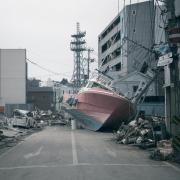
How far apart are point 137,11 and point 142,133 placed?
44.9m

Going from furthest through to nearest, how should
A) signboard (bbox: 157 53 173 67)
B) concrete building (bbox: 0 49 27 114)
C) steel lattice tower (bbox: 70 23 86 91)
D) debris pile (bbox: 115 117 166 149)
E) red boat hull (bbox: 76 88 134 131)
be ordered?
steel lattice tower (bbox: 70 23 86 91) → concrete building (bbox: 0 49 27 114) → red boat hull (bbox: 76 88 134 131) → debris pile (bbox: 115 117 166 149) → signboard (bbox: 157 53 173 67)

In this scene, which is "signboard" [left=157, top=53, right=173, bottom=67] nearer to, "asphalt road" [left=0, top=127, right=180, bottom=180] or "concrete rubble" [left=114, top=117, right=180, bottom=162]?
"concrete rubble" [left=114, top=117, right=180, bottom=162]

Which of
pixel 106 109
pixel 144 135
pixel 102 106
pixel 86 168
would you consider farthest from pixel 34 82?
pixel 86 168

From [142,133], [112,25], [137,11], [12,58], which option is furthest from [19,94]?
[112,25]

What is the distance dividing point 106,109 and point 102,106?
707 mm

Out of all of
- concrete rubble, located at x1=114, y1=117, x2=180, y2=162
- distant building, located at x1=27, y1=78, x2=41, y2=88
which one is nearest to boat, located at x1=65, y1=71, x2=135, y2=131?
concrete rubble, located at x1=114, y1=117, x2=180, y2=162

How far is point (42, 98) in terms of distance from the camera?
120688 mm

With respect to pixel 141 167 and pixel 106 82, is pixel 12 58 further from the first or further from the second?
pixel 141 167

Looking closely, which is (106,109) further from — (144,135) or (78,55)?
(78,55)

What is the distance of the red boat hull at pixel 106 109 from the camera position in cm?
3928

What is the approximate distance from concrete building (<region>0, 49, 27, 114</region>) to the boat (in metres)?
6.64

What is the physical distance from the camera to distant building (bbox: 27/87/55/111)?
119m

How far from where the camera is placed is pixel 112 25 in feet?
267

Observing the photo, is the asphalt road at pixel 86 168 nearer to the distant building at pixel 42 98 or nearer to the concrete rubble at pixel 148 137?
the concrete rubble at pixel 148 137
